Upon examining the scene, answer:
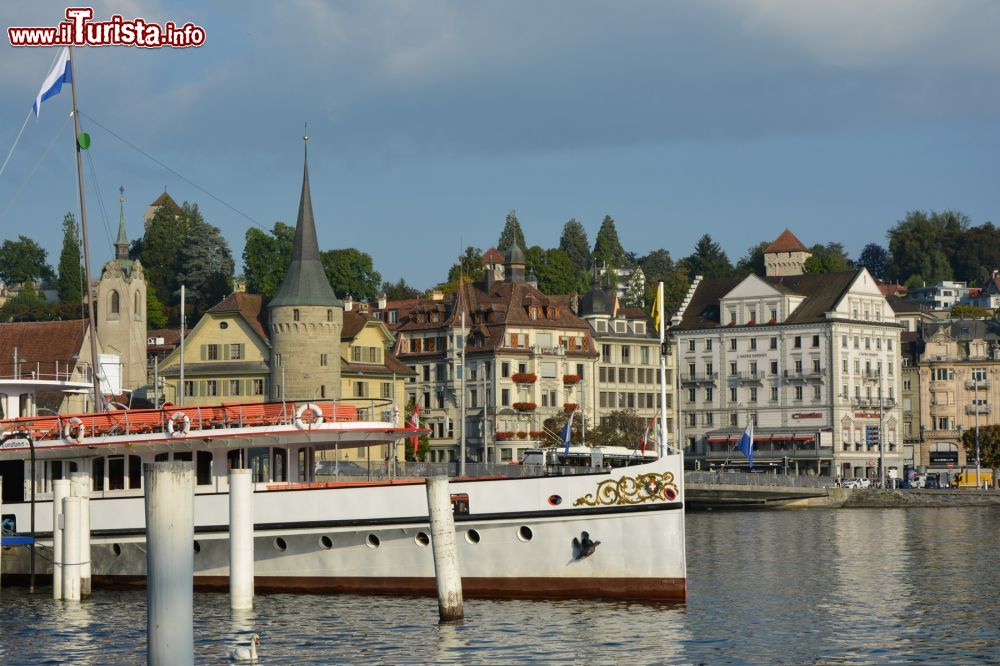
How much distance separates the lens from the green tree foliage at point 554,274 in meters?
159

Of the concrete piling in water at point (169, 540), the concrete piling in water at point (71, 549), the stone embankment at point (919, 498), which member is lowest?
the stone embankment at point (919, 498)

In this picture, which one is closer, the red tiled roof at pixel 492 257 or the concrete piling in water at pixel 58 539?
the concrete piling in water at pixel 58 539

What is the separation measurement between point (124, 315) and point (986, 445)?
68.1m

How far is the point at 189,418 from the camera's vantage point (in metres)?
40.3

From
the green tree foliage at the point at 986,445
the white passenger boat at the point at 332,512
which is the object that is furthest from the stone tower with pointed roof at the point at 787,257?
the white passenger boat at the point at 332,512

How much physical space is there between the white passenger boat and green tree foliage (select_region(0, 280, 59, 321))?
412ft

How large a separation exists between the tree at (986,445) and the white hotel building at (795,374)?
19.0 ft

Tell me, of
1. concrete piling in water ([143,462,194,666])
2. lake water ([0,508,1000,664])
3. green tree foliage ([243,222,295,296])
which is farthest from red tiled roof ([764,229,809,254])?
concrete piling in water ([143,462,194,666])

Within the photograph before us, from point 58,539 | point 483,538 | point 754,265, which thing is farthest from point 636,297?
point 58,539

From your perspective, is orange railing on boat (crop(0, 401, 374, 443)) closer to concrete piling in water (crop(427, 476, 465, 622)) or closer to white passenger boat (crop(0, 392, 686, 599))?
white passenger boat (crop(0, 392, 686, 599))

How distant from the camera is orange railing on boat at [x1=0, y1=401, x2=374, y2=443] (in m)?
39.9

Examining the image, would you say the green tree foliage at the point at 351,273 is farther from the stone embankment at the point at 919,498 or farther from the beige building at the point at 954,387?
the stone embankment at the point at 919,498

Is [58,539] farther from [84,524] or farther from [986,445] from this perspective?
[986,445]

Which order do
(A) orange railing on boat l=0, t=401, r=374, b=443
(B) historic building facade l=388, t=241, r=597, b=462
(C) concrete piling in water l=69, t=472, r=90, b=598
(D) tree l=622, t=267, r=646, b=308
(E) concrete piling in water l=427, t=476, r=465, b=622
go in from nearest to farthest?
(E) concrete piling in water l=427, t=476, r=465, b=622 < (C) concrete piling in water l=69, t=472, r=90, b=598 < (A) orange railing on boat l=0, t=401, r=374, b=443 < (B) historic building facade l=388, t=241, r=597, b=462 < (D) tree l=622, t=267, r=646, b=308
